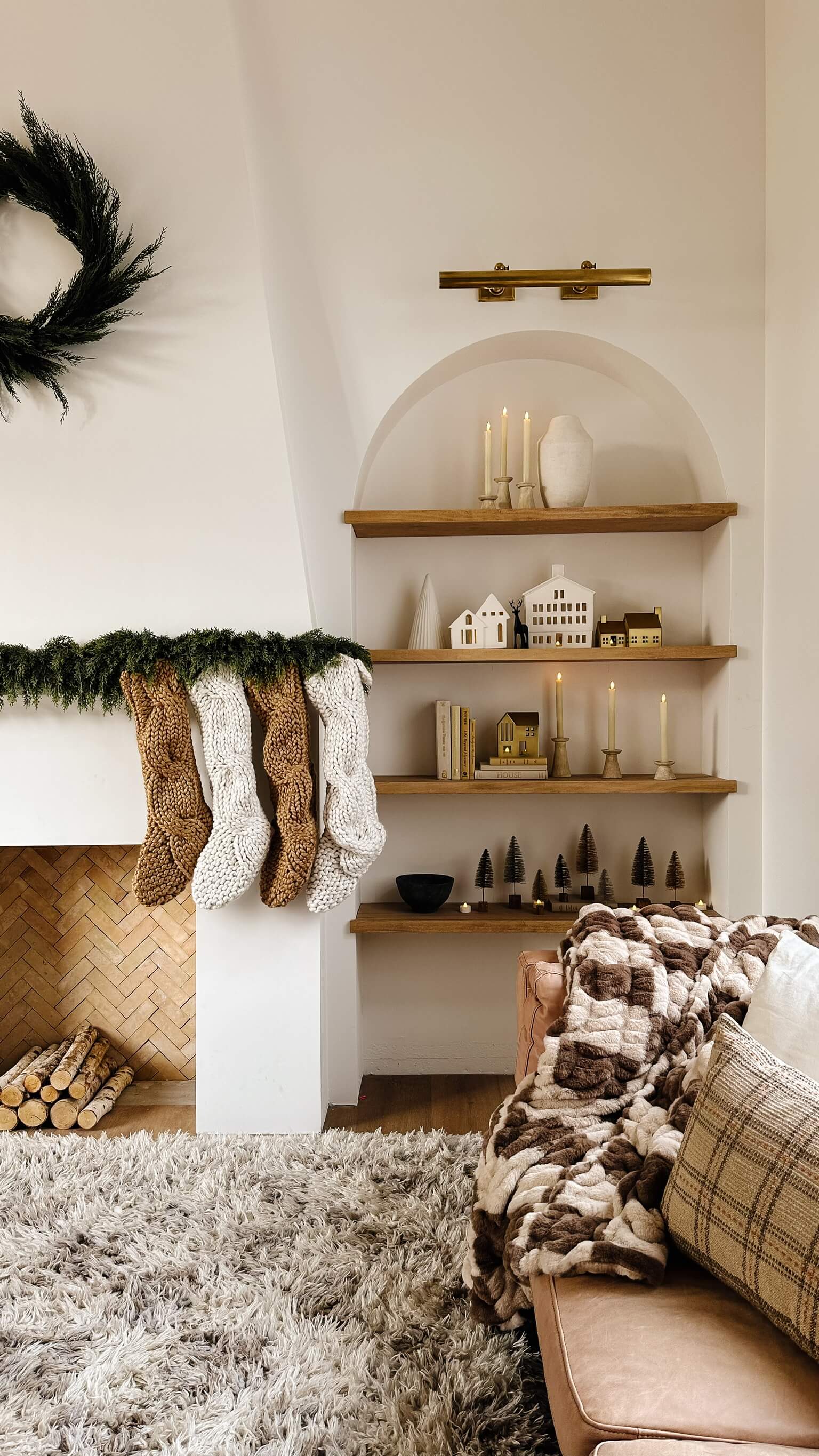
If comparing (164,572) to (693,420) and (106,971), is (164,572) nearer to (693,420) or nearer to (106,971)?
(106,971)

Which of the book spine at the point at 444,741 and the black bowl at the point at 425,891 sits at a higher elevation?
the book spine at the point at 444,741

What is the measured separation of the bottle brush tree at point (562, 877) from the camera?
9.89 ft

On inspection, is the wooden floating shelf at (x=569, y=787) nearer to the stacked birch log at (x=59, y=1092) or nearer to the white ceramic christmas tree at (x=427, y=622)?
the white ceramic christmas tree at (x=427, y=622)

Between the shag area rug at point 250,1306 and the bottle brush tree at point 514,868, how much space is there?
2.53ft

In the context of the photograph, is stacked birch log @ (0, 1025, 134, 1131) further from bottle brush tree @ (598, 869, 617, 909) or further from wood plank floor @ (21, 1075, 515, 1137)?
bottle brush tree @ (598, 869, 617, 909)

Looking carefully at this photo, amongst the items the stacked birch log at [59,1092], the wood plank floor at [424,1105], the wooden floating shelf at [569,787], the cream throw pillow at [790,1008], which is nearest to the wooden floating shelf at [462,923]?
the wooden floating shelf at [569,787]

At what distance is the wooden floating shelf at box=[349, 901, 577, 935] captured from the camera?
9.18ft

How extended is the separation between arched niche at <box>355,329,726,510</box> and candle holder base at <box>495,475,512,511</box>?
0.13 meters

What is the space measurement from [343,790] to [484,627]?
2.42 ft

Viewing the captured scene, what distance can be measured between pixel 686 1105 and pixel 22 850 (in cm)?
229

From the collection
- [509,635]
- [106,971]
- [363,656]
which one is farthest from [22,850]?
[509,635]

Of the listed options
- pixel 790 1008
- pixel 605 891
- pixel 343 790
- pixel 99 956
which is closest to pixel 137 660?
pixel 343 790

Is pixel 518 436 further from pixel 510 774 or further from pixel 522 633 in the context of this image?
pixel 510 774

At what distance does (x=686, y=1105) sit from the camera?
1.51 metres
